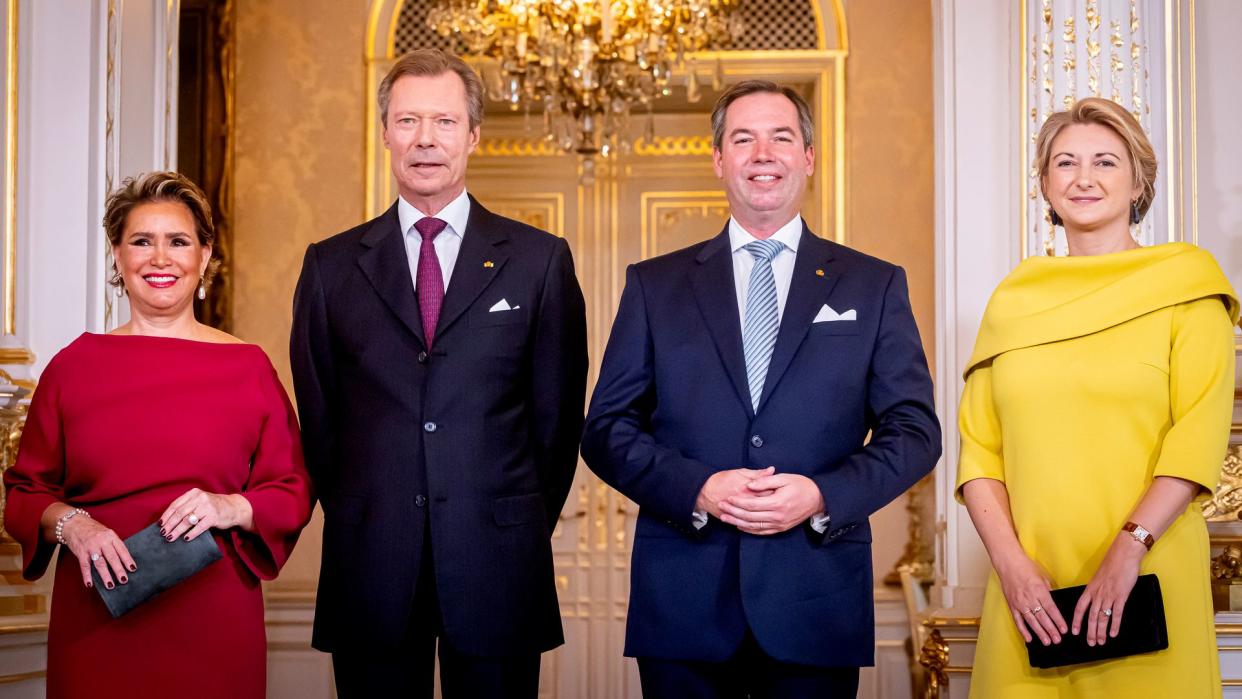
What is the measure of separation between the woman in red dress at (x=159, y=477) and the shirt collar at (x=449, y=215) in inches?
16.0

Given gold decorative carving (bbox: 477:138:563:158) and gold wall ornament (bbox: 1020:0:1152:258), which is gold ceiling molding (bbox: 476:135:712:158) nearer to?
gold decorative carving (bbox: 477:138:563:158)

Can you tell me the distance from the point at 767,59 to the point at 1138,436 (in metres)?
3.90

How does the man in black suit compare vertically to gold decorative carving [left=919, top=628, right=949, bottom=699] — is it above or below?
above

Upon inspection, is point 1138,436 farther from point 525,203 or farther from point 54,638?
point 525,203

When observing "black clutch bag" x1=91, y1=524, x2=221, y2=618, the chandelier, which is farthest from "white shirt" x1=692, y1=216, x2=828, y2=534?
the chandelier

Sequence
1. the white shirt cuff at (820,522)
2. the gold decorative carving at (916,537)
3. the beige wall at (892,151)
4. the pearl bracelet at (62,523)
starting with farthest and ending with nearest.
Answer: the beige wall at (892,151) < the gold decorative carving at (916,537) < the pearl bracelet at (62,523) < the white shirt cuff at (820,522)

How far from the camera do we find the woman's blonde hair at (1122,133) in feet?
8.82

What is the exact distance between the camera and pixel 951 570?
13.0 ft

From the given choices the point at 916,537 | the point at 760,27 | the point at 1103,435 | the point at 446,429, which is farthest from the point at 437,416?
the point at 760,27

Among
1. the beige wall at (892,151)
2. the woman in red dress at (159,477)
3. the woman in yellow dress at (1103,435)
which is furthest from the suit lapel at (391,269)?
the beige wall at (892,151)

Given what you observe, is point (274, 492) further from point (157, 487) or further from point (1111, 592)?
point (1111, 592)

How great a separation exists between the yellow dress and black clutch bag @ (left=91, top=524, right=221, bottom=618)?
1546 millimetres

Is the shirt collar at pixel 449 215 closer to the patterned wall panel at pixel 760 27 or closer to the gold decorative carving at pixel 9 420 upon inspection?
the gold decorative carving at pixel 9 420

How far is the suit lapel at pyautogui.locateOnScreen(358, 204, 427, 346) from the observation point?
2.73 metres
